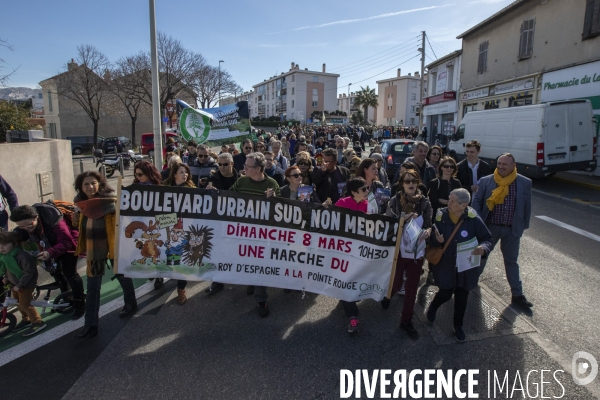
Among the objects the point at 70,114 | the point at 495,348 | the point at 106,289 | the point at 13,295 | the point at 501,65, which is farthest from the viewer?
the point at 70,114

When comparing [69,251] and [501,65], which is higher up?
[501,65]

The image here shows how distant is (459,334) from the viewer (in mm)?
3641

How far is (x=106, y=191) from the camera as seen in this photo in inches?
155

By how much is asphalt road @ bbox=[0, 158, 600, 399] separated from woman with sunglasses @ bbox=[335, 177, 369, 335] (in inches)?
6.3

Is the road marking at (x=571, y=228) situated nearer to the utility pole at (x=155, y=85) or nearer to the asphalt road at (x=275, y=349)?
the asphalt road at (x=275, y=349)

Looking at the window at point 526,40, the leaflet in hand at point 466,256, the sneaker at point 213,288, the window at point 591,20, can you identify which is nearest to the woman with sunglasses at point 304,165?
the sneaker at point 213,288

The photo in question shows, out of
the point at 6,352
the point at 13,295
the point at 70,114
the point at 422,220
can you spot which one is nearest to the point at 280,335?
the point at 422,220

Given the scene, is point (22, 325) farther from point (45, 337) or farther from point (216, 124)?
point (216, 124)

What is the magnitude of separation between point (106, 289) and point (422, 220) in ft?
14.1

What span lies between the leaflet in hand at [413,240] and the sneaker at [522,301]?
1605 mm

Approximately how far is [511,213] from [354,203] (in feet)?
6.51

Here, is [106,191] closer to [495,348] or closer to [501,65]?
[495,348]

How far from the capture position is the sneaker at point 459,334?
11.9 feet

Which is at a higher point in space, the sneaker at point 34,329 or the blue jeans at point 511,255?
the blue jeans at point 511,255
